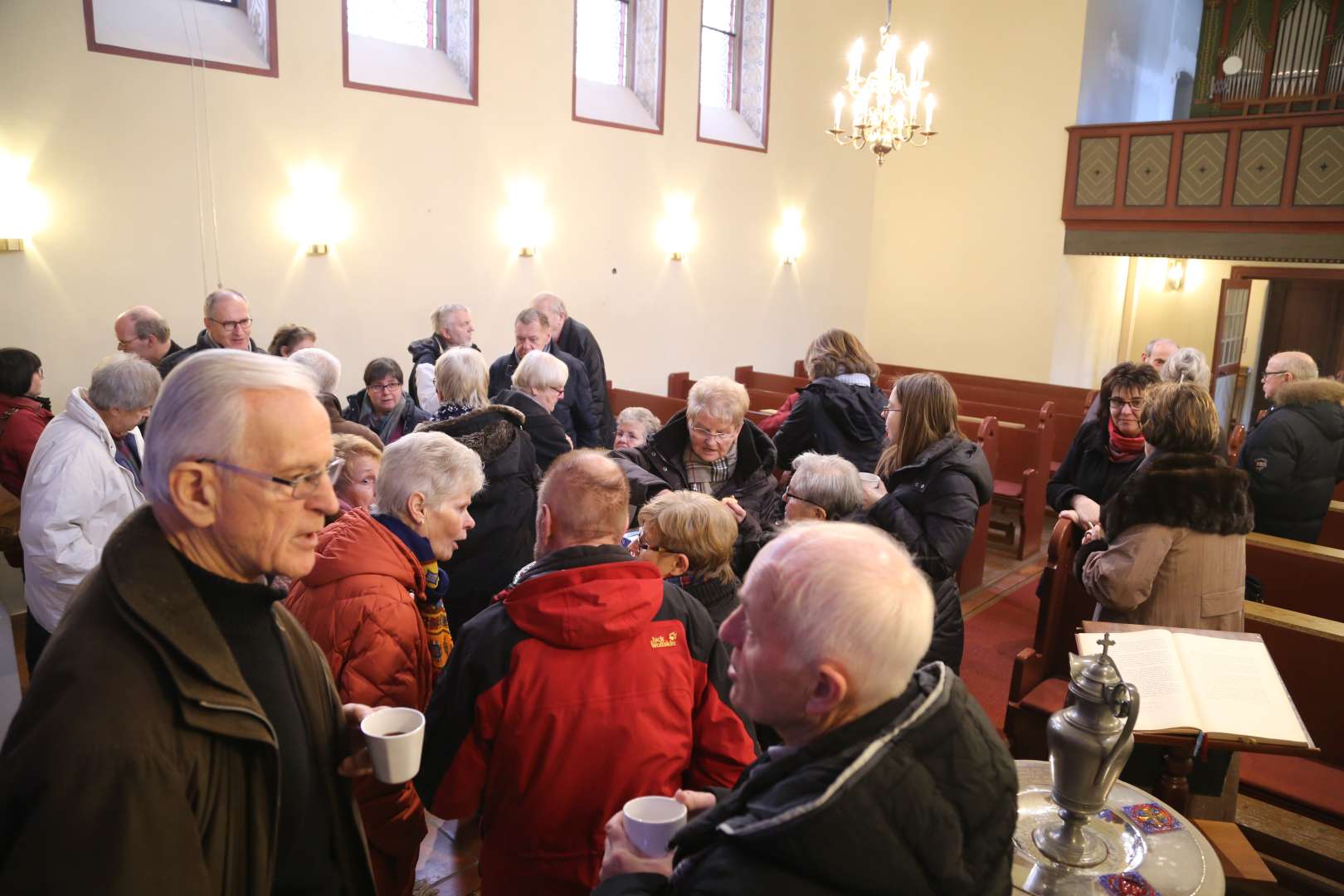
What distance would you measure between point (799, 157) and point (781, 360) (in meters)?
2.24

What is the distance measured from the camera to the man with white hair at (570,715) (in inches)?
62.4

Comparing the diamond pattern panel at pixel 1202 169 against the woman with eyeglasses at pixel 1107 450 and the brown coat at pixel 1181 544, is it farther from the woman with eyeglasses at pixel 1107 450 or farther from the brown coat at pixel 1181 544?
the brown coat at pixel 1181 544

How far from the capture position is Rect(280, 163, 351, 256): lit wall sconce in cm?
603

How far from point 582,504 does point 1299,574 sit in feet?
11.2

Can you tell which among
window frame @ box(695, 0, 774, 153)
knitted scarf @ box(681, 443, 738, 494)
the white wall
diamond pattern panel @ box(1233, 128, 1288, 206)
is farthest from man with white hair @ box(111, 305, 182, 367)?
diamond pattern panel @ box(1233, 128, 1288, 206)

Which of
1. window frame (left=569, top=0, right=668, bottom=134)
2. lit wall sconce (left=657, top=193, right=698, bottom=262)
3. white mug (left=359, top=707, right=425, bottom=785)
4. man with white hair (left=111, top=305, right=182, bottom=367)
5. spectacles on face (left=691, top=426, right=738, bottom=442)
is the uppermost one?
window frame (left=569, top=0, right=668, bottom=134)

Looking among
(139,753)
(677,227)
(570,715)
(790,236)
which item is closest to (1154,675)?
(570,715)

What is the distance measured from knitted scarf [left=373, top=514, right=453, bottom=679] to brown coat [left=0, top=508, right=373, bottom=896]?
0.92 metres

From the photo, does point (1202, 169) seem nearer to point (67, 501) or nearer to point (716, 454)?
point (716, 454)

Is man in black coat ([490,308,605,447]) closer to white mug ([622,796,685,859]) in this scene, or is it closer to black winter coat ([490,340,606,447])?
black winter coat ([490,340,606,447])

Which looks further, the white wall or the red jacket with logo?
the white wall

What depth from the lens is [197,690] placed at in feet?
3.48

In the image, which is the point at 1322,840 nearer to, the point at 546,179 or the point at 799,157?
the point at 546,179

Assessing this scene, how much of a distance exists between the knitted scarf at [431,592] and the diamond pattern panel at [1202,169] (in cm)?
933
